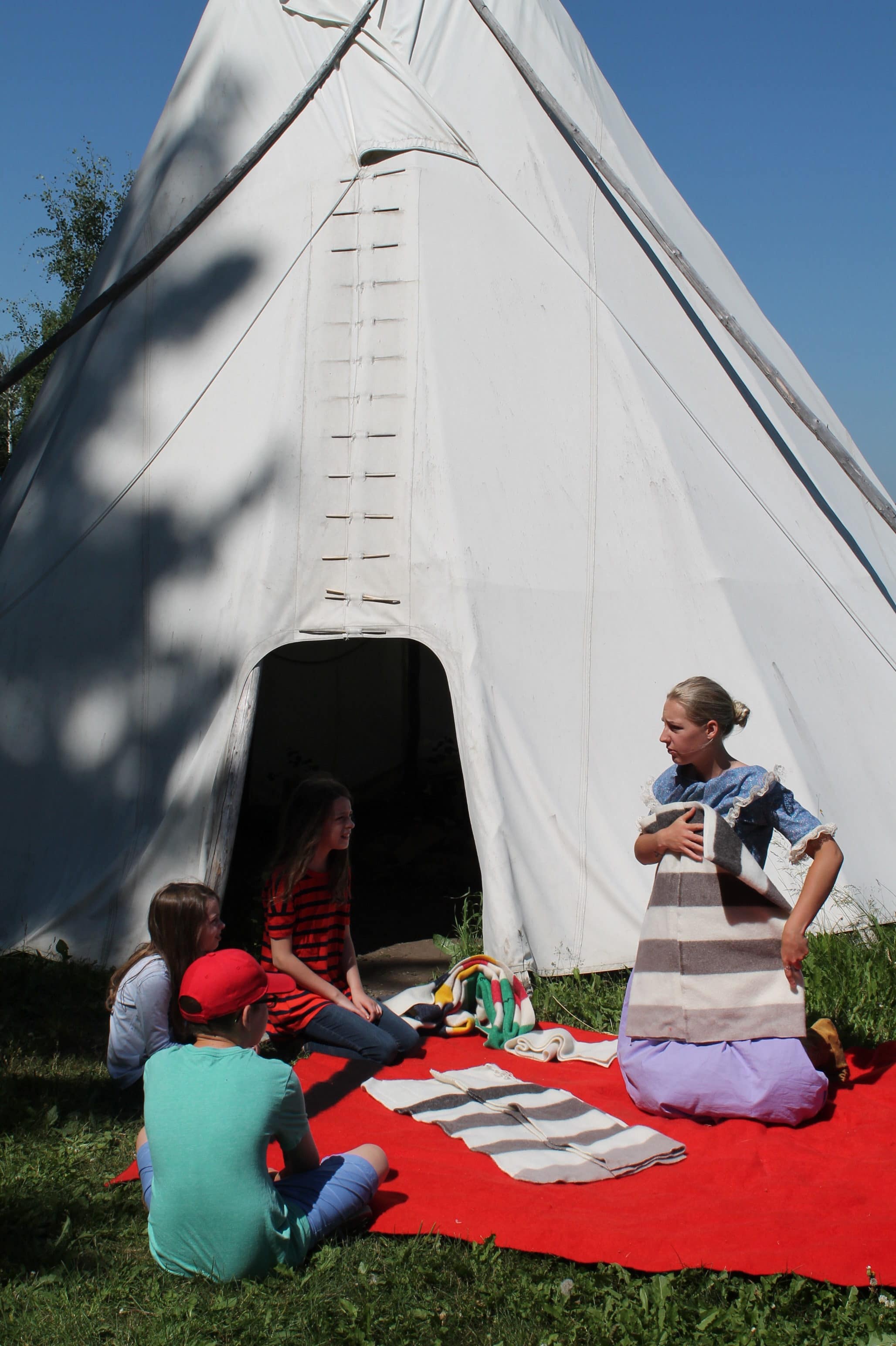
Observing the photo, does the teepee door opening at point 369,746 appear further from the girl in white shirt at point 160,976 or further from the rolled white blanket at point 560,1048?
the girl in white shirt at point 160,976

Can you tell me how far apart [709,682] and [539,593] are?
1559 millimetres

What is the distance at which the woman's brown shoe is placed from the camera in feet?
11.6

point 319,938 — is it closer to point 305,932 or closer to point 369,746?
point 305,932

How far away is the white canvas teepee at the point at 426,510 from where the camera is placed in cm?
466

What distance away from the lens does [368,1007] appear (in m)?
3.96

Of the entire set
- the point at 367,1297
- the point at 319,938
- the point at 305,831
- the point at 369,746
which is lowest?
the point at 367,1297

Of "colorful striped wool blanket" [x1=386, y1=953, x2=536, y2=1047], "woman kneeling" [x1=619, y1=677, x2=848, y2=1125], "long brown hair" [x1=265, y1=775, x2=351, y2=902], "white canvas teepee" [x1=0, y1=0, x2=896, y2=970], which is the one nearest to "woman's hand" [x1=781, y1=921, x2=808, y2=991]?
"woman kneeling" [x1=619, y1=677, x2=848, y2=1125]

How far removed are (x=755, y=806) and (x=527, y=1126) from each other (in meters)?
1.18

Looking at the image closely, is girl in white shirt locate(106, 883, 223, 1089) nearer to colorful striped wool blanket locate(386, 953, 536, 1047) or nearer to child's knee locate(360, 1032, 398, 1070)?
child's knee locate(360, 1032, 398, 1070)

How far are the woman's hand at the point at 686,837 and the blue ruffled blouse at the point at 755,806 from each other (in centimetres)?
8

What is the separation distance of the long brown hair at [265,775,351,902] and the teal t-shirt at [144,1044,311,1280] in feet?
4.55

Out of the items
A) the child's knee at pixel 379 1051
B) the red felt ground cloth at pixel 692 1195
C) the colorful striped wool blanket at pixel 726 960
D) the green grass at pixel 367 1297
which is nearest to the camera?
the green grass at pixel 367 1297

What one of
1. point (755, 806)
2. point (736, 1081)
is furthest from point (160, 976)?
point (755, 806)

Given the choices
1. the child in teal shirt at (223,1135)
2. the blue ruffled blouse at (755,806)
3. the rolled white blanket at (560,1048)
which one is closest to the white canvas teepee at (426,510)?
the rolled white blanket at (560,1048)
